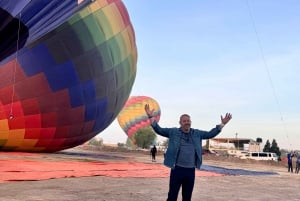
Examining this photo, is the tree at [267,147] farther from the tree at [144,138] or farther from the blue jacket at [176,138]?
the blue jacket at [176,138]

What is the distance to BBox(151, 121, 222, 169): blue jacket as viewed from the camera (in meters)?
5.94

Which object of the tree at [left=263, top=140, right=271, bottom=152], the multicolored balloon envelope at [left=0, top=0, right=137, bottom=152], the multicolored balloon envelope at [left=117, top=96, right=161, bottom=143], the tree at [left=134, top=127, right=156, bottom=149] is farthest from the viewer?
the tree at [left=263, top=140, right=271, bottom=152]

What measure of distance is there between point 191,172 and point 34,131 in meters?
13.2

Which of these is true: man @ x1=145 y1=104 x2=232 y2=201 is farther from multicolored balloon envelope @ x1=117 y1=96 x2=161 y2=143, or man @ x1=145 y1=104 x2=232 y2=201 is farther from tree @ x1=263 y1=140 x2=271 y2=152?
tree @ x1=263 y1=140 x2=271 y2=152

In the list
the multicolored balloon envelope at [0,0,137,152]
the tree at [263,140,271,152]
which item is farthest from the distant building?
the multicolored balloon envelope at [0,0,137,152]

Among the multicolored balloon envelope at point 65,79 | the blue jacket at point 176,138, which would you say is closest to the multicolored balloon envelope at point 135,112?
the multicolored balloon envelope at point 65,79

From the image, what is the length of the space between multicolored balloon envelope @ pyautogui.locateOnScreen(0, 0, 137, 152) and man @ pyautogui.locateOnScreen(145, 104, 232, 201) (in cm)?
961

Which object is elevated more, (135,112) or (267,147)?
(135,112)

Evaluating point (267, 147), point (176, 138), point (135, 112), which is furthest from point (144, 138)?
point (176, 138)

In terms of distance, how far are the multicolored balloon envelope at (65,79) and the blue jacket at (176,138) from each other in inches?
375

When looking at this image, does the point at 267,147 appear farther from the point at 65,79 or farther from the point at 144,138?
the point at 65,79

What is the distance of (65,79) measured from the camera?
17406 mm

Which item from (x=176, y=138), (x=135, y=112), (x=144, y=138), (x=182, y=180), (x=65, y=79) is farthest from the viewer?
(x=144, y=138)

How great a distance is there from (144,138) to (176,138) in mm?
69873
